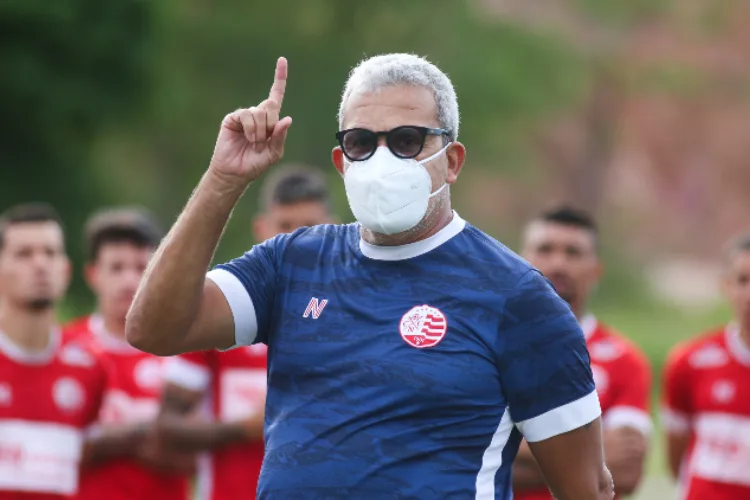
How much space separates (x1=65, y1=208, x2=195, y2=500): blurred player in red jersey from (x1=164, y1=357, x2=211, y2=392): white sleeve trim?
12.1 inches

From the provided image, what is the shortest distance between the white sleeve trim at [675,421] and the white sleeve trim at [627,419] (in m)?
1.41

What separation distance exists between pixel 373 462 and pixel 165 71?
28463mm

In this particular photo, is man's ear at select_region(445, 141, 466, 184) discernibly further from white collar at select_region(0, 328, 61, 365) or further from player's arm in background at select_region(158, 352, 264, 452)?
white collar at select_region(0, 328, 61, 365)

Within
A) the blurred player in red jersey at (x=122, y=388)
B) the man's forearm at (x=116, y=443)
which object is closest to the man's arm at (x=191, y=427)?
the blurred player in red jersey at (x=122, y=388)

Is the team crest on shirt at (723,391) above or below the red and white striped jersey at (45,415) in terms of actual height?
above

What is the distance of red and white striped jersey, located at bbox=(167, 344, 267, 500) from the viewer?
23.8 ft

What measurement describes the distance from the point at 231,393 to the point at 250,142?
3.58 m

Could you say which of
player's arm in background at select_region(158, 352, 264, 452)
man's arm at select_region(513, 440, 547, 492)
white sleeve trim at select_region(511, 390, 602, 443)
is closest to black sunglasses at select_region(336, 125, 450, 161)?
white sleeve trim at select_region(511, 390, 602, 443)

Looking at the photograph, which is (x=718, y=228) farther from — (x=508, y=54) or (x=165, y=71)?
(x=165, y=71)

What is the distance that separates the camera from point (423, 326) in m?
3.87

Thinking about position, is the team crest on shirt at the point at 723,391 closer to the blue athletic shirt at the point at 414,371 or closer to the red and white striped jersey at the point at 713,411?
the red and white striped jersey at the point at 713,411

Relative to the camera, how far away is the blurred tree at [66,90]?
26.4 metres

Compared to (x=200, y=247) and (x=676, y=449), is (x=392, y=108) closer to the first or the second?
(x=200, y=247)

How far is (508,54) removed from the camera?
37.5 meters
